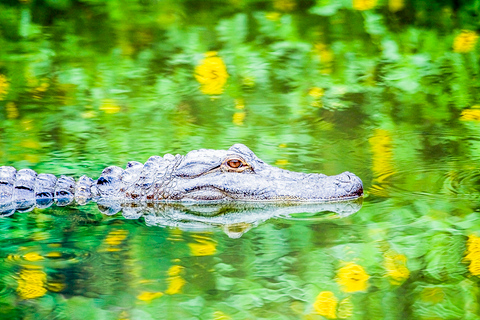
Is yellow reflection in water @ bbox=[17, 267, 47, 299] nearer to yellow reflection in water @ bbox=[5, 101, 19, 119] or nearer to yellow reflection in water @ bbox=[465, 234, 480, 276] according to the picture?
yellow reflection in water @ bbox=[465, 234, 480, 276]

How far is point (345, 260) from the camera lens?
4.25 m

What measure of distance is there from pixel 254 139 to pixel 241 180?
1.42m

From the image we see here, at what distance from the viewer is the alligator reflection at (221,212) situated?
521 centimetres

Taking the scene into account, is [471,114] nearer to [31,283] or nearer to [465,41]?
[465,41]

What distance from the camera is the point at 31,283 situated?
160 inches

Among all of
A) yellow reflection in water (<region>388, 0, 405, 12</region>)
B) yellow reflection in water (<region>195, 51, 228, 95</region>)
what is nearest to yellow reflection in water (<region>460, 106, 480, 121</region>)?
yellow reflection in water (<region>195, 51, 228, 95</region>)

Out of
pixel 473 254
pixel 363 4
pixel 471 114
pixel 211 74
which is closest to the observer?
pixel 473 254

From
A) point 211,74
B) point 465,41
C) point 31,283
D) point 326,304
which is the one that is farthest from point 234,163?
point 465,41

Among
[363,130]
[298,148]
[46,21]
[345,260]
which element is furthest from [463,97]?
[46,21]

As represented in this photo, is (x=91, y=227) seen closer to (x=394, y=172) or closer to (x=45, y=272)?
(x=45, y=272)

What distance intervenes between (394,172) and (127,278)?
2932mm

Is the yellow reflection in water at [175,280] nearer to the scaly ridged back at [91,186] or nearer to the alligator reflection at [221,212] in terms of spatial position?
the alligator reflection at [221,212]

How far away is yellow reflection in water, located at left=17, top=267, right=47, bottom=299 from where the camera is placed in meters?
3.89

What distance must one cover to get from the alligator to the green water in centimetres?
32
